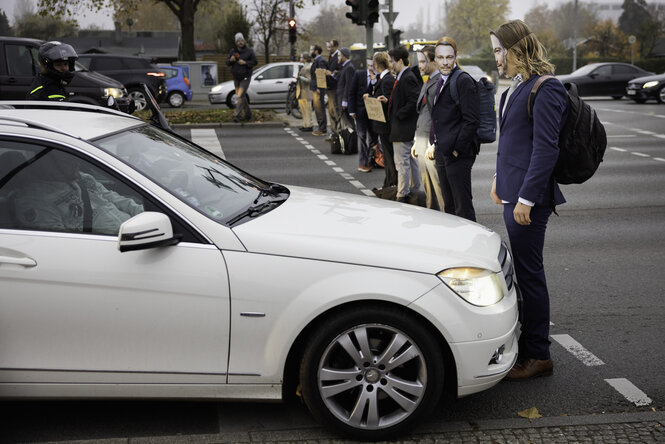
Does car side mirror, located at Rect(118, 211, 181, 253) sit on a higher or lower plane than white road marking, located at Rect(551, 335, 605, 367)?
higher

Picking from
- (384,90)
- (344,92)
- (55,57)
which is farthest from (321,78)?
(55,57)

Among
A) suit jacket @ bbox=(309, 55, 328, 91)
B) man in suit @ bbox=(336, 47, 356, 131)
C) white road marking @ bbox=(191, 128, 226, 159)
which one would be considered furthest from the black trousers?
suit jacket @ bbox=(309, 55, 328, 91)

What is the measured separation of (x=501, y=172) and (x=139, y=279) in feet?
7.12

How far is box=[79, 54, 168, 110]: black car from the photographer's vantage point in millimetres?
27047

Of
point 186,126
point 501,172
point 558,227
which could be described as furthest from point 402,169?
point 186,126

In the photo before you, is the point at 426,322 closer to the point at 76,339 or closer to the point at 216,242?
the point at 216,242

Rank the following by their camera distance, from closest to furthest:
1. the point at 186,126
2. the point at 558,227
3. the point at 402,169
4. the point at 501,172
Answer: the point at 501,172 → the point at 558,227 → the point at 402,169 → the point at 186,126

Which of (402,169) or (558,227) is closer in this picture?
(558,227)

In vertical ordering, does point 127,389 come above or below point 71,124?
below

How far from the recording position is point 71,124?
170 inches

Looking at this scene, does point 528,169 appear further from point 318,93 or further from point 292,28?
point 292,28

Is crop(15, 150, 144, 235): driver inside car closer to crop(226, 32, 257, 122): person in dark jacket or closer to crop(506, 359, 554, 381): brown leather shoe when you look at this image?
crop(506, 359, 554, 381): brown leather shoe

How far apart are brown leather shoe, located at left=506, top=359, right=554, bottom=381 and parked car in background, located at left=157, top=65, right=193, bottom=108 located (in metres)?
27.6

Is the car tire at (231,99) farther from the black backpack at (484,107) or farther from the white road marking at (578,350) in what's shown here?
the white road marking at (578,350)
